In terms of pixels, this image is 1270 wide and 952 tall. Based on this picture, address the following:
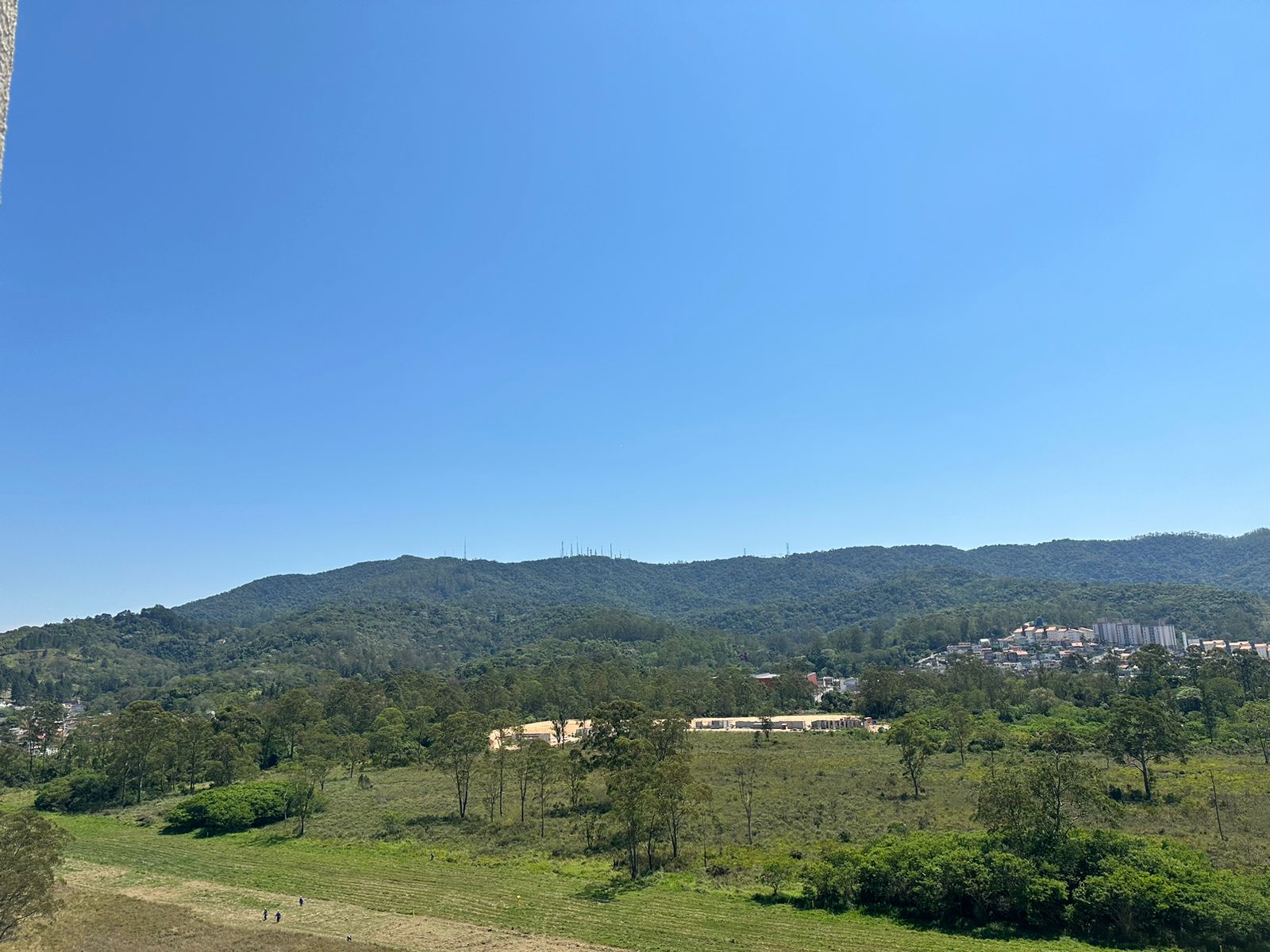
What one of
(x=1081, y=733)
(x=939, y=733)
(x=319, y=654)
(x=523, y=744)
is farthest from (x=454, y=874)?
(x=319, y=654)

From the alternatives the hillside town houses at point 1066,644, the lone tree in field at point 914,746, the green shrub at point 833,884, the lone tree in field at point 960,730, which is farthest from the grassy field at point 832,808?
the hillside town houses at point 1066,644

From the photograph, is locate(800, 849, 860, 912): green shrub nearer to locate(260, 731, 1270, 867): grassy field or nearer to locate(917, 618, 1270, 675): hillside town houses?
locate(260, 731, 1270, 867): grassy field

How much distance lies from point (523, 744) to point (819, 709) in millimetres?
60336

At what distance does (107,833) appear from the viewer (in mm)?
47875

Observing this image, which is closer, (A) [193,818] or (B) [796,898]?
(B) [796,898]

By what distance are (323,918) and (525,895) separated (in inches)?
323

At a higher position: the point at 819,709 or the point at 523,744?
the point at 523,744

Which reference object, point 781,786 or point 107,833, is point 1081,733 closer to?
point 781,786

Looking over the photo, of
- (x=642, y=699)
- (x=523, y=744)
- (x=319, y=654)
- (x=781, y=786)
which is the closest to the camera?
(x=781, y=786)

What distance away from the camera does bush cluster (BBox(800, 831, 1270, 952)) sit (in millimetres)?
24016

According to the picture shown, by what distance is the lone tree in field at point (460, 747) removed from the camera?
161 feet

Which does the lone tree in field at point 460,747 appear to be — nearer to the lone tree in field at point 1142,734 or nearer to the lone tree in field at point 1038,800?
the lone tree in field at point 1038,800

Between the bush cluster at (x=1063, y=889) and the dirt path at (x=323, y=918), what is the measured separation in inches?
452

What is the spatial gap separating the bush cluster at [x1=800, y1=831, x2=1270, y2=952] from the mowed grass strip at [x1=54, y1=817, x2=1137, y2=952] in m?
1.40
